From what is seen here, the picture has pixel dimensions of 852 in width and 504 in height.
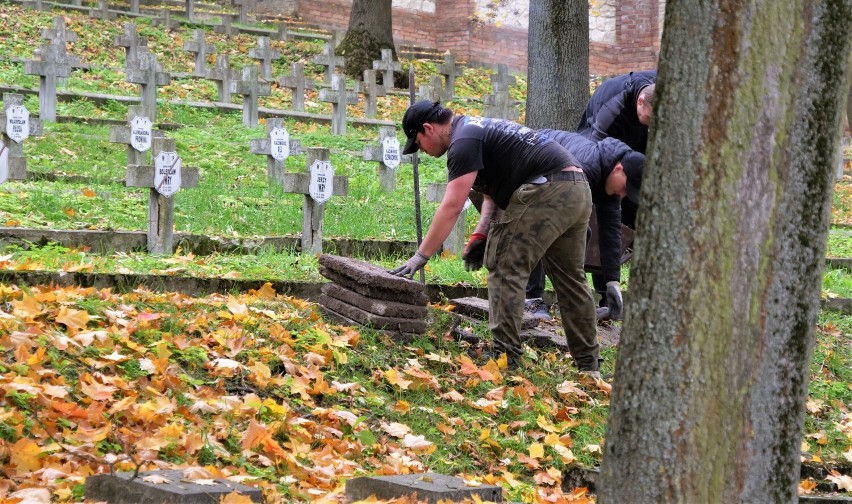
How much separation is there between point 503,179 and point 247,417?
2.24 metres

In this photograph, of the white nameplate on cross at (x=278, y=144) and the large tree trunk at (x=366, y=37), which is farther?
the large tree trunk at (x=366, y=37)

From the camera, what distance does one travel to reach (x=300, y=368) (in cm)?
559

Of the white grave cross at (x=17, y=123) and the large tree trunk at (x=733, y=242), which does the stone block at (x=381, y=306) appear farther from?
the white grave cross at (x=17, y=123)

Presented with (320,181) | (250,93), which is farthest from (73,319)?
(250,93)

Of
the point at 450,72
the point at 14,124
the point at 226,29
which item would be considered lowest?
the point at 14,124

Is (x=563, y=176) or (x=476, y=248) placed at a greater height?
(x=563, y=176)

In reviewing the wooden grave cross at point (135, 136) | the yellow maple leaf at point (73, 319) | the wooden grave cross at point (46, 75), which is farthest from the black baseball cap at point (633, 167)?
the wooden grave cross at point (46, 75)

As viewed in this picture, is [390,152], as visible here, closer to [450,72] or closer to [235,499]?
[235,499]

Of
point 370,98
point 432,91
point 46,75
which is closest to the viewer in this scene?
point 46,75

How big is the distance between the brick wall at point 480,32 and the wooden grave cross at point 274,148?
1467 cm

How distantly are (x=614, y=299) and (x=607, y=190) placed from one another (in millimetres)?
807

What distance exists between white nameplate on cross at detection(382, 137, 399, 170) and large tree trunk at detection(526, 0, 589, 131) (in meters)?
1.94

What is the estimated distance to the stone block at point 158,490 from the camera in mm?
3295

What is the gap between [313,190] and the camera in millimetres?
9109
